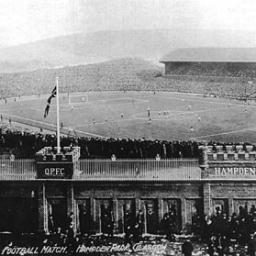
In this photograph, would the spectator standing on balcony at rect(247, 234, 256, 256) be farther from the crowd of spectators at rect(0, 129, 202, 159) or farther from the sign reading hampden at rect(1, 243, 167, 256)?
the crowd of spectators at rect(0, 129, 202, 159)

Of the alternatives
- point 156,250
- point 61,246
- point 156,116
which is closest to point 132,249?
point 156,250

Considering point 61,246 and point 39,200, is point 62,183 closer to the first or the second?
point 39,200

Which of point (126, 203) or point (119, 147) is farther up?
point (119, 147)

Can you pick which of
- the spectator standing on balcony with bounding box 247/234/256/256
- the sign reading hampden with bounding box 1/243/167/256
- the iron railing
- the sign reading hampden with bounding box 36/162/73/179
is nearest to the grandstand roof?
the iron railing

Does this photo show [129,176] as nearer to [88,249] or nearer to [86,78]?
[88,249]

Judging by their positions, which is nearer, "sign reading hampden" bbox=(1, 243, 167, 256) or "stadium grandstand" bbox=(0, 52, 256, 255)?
"sign reading hampden" bbox=(1, 243, 167, 256)

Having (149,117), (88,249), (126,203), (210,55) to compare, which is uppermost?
(210,55)

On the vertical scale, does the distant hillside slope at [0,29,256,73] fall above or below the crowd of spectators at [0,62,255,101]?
above

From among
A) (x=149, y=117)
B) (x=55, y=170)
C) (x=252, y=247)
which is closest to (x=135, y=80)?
(x=149, y=117)
